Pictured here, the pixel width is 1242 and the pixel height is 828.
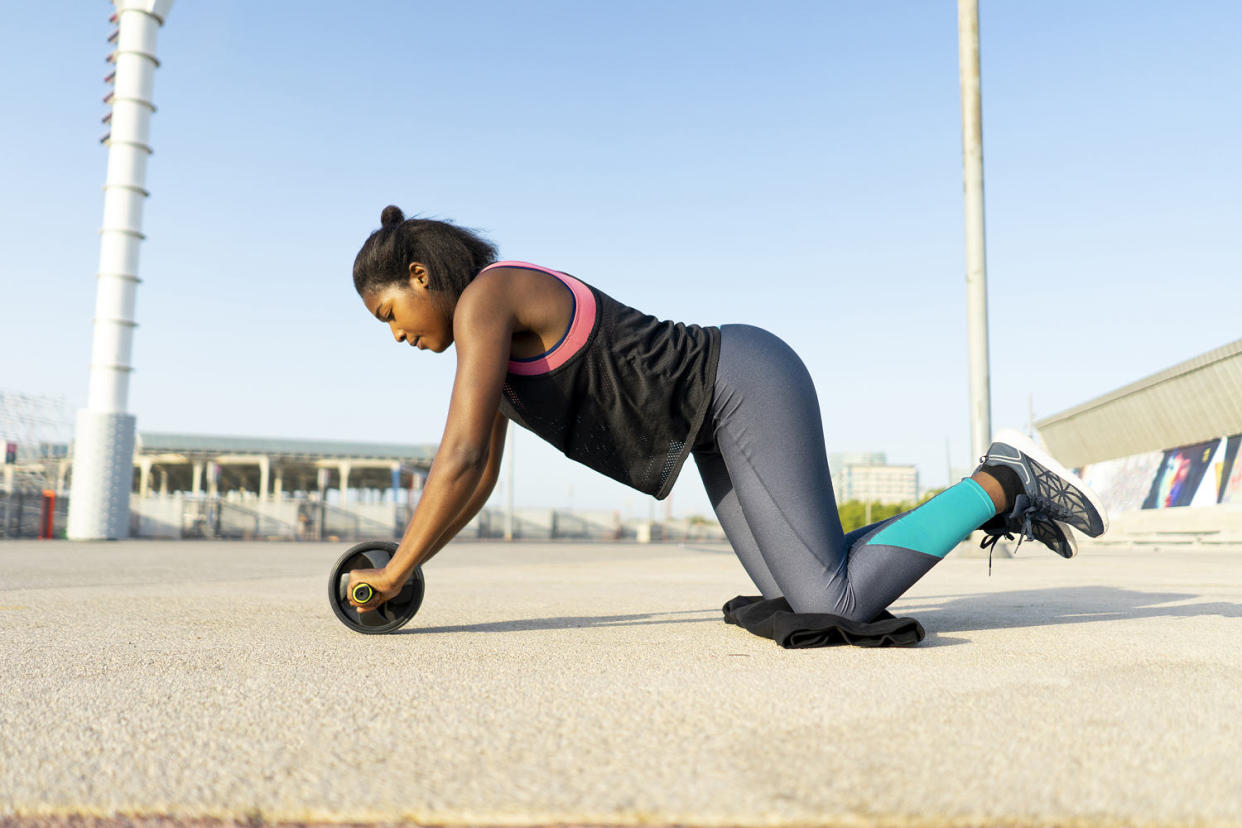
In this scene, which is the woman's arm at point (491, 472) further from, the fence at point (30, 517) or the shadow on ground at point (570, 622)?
the fence at point (30, 517)

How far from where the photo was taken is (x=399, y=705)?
1604 mm

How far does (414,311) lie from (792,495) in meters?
1.21

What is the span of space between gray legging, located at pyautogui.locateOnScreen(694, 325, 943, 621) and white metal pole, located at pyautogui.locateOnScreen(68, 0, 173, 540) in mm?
18857

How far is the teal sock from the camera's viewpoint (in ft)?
8.38

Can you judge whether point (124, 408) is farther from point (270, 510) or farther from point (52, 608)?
point (52, 608)

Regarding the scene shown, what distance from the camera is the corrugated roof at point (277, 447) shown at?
125 feet

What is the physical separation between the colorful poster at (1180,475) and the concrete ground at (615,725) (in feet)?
65.7

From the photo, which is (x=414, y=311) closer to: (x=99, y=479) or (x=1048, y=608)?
(x=1048, y=608)

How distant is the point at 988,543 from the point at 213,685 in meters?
2.22

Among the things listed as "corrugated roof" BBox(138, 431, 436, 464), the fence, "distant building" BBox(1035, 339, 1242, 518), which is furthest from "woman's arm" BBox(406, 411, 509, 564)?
"corrugated roof" BBox(138, 431, 436, 464)

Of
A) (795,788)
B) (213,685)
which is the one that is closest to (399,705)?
(213,685)

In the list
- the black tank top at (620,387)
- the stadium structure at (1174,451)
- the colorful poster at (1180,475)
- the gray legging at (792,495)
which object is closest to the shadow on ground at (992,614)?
the gray legging at (792,495)

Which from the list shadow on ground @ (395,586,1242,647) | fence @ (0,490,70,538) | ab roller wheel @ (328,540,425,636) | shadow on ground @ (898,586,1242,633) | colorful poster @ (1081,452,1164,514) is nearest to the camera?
ab roller wheel @ (328,540,425,636)

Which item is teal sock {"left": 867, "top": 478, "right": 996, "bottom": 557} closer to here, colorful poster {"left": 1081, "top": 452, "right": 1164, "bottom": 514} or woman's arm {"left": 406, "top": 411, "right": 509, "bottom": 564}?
woman's arm {"left": 406, "top": 411, "right": 509, "bottom": 564}
